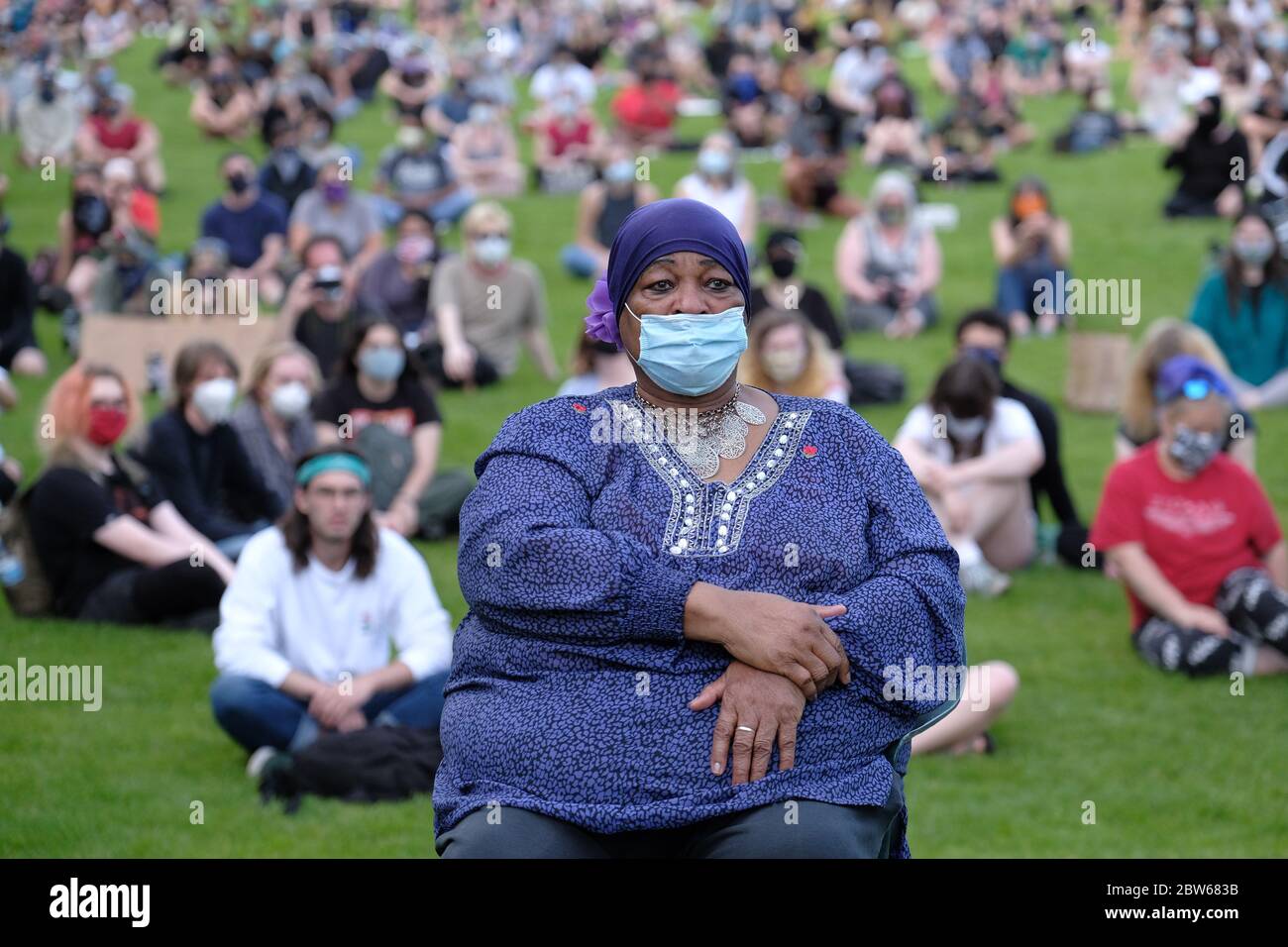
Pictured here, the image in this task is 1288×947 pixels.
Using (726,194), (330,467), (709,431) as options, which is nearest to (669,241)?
(709,431)

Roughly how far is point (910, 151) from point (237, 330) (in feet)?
35.2

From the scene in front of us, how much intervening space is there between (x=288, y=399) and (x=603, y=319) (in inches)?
241

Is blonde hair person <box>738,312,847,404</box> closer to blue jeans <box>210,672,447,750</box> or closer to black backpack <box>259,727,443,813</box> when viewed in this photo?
blue jeans <box>210,672,447,750</box>

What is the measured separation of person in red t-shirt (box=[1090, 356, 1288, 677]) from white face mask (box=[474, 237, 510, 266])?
6281 mm

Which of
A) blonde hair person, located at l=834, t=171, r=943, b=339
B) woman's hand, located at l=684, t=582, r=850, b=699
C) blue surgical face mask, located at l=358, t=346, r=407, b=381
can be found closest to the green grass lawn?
blue surgical face mask, located at l=358, t=346, r=407, b=381

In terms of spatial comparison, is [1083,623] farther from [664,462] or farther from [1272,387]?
[664,462]

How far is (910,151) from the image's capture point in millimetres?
21750

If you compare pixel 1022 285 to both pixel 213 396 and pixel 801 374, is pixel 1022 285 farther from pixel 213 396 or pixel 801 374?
pixel 213 396

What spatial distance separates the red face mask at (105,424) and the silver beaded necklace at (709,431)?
18.0 ft

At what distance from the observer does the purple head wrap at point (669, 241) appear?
3.84 meters

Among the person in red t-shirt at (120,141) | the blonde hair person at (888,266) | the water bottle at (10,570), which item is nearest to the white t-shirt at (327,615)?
the water bottle at (10,570)

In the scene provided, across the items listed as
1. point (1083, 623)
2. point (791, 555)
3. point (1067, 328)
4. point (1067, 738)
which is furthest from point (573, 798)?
point (1067, 328)

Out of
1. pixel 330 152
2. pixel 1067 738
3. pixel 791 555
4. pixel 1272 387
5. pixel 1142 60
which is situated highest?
pixel 1142 60
